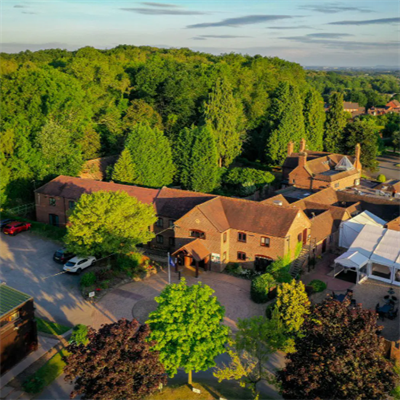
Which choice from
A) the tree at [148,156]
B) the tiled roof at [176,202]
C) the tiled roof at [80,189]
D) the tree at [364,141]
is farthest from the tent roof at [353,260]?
the tree at [364,141]

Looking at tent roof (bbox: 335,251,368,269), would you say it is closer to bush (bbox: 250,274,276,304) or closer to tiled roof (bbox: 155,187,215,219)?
bush (bbox: 250,274,276,304)

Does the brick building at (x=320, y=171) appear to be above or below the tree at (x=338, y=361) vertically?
below

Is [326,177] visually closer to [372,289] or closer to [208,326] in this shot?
[372,289]

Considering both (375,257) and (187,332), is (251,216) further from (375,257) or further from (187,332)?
(187,332)

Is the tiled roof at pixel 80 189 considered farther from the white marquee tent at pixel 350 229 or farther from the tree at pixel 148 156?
the white marquee tent at pixel 350 229

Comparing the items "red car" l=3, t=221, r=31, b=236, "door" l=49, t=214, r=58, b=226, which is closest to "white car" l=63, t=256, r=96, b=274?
"red car" l=3, t=221, r=31, b=236

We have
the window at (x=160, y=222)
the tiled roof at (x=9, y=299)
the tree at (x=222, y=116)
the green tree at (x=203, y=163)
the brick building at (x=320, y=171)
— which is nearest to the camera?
the tiled roof at (x=9, y=299)
